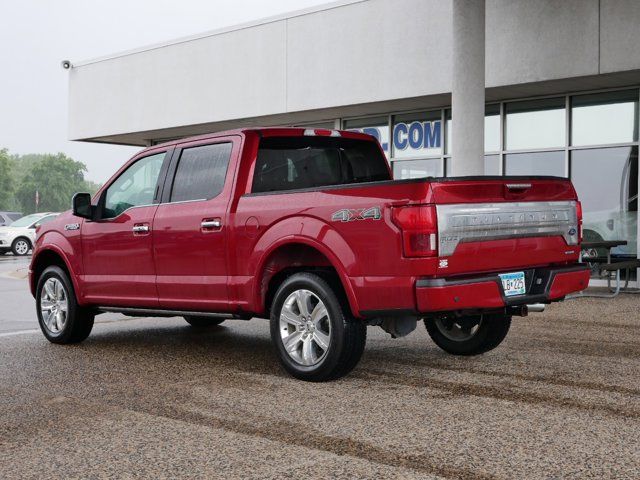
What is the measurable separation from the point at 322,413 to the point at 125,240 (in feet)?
11.1

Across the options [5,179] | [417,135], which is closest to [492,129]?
[417,135]

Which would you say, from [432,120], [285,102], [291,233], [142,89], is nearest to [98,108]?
[142,89]

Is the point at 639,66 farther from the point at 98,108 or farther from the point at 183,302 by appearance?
the point at 98,108

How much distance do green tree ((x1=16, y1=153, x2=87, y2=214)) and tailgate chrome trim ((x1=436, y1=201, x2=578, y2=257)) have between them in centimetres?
13960

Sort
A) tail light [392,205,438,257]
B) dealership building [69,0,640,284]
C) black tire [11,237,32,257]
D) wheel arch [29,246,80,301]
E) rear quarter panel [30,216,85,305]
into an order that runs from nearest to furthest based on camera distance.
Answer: tail light [392,205,438,257] → rear quarter panel [30,216,85,305] → wheel arch [29,246,80,301] → dealership building [69,0,640,284] → black tire [11,237,32,257]

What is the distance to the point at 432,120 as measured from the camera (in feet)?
59.0

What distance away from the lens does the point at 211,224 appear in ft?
23.2

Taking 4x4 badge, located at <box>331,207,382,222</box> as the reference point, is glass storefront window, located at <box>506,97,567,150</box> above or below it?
above

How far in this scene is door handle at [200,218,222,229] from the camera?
7.02 m

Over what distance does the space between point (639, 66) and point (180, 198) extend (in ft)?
30.6

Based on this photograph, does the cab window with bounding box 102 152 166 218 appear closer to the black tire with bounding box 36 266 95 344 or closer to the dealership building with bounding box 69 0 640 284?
the black tire with bounding box 36 266 95 344

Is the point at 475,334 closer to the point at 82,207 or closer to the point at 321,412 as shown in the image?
the point at 321,412

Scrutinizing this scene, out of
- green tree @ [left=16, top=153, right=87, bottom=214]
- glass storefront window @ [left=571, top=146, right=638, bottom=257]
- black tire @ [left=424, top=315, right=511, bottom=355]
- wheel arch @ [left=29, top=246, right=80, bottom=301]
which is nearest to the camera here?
black tire @ [left=424, top=315, right=511, bottom=355]

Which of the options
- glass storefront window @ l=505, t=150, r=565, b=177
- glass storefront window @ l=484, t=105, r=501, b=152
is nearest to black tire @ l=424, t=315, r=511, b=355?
glass storefront window @ l=505, t=150, r=565, b=177
